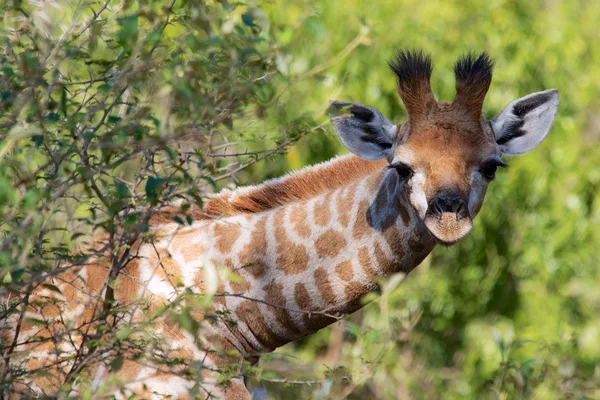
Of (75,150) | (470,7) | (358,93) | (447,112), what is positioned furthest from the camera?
(470,7)

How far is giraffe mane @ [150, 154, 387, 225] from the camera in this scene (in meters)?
6.00

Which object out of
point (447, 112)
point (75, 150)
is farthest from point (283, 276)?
point (75, 150)

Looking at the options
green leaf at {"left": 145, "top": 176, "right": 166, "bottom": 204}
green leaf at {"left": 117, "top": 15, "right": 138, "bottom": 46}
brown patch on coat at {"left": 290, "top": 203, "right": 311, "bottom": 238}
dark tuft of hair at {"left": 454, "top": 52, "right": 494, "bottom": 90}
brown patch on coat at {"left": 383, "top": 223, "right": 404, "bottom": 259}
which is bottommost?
brown patch on coat at {"left": 383, "top": 223, "right": 404, "bottom": 259}

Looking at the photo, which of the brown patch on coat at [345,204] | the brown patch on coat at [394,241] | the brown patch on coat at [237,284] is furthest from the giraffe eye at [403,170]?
the brown patch on coat at [237,284]

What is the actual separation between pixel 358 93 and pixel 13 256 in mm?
7275

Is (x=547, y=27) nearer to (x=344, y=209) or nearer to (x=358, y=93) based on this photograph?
(x=358, y=93)

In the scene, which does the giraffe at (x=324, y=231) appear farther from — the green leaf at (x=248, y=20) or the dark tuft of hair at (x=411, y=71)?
the green leaf at (x=248, y=20)

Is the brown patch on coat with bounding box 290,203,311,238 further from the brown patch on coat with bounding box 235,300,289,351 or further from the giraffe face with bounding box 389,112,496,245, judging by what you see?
the giraffe face with bounding box 389,112,496,245

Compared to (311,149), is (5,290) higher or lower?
higher

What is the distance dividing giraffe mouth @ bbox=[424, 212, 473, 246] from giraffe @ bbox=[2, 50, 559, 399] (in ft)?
0.56

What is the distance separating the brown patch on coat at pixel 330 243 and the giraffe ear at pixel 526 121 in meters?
1.14

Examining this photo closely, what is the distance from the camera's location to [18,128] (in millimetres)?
3598

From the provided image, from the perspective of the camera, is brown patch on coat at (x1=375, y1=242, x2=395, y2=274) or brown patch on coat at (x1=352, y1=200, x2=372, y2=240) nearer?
brown patch on coat at (x1=375, y1=242, x2=395, y2=274)

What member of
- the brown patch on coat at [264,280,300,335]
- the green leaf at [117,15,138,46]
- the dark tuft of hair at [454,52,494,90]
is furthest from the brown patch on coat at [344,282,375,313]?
the green leaf at [117,15,138,46]
